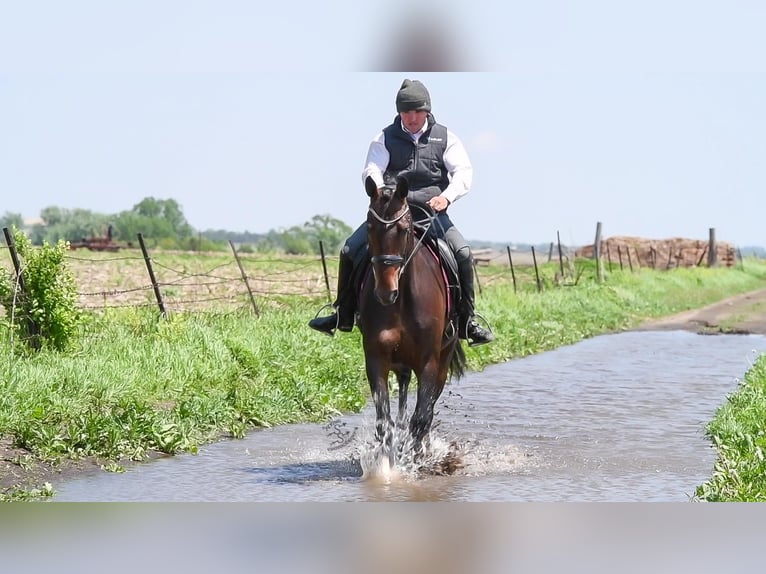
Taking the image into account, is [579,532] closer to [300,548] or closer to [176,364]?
[300,548]

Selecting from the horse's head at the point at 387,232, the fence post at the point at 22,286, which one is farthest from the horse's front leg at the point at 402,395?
the fence post at the point at 22,286

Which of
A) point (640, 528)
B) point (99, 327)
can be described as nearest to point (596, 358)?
point (99, 327)

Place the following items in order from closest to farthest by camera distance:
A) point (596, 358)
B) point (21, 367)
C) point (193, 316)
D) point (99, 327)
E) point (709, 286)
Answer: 1. point (21, 367)
2. point (99, 327)
3. point (193, 316)
4. point (596, 358)
5. point (709, 286)

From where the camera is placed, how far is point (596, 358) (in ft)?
59.6

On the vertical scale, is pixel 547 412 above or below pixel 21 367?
below

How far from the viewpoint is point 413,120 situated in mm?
9297

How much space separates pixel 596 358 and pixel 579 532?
11445 mm

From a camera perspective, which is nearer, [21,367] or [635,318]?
[21,367]

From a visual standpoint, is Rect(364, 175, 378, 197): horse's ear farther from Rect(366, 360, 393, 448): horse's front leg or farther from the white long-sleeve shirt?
Rect(366, 360, 393, 448): horse's front leg

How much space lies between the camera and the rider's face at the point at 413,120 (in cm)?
926

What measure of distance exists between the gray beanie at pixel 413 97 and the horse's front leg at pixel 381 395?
2.08m

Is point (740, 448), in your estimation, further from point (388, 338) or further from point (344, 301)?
point (344, 301)

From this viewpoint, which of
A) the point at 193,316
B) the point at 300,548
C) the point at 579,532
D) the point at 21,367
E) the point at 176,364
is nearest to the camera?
the point at 300,548

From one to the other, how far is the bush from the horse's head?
5012 mm
